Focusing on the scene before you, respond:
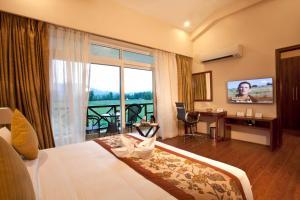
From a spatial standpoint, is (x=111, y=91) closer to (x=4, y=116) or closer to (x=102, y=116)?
(x=102, y=116)

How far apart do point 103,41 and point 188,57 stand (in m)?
2.78

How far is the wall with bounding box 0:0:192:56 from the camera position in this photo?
8.19ft

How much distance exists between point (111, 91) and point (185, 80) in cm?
236

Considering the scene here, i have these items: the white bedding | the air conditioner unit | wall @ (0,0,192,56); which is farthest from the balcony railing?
the air conditioner unit

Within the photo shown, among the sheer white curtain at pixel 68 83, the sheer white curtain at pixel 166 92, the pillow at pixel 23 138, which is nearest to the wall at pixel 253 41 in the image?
the sheer white curtain at pixel 166 92

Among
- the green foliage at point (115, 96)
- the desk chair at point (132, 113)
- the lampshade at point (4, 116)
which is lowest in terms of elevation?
the desk chair at point (132, 113)

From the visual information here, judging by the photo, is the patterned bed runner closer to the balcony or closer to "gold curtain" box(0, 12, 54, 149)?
"gold curtain" box(0, 12, 54, 149)

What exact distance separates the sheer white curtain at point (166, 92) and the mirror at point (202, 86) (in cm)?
81

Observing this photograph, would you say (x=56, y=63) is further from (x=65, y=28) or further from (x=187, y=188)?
(x=187, y=188)

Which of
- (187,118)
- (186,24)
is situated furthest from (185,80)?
(186,24)

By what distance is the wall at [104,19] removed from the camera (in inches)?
98.3

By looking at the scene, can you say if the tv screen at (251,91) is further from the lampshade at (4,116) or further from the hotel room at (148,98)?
the lampshade at (4,116)

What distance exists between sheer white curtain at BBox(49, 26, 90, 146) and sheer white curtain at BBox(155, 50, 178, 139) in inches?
75.1

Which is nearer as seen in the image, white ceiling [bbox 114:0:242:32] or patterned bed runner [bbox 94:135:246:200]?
patterned bed runner [bbox 94:135:246:200]
